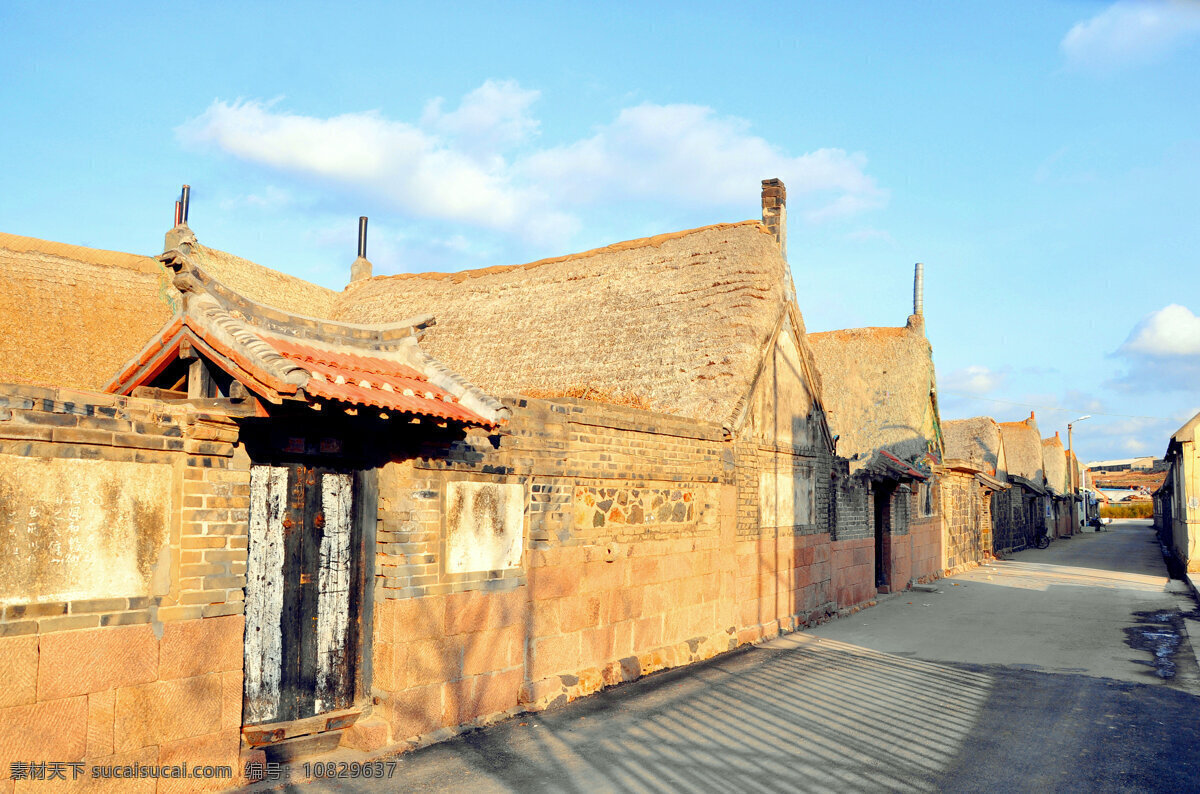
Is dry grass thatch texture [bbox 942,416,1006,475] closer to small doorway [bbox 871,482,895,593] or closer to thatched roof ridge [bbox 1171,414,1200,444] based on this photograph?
thatched roof ridge [bbox 1171,414,1200,444]

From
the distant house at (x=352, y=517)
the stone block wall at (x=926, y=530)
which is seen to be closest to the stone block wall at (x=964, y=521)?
the stone block wall at (x=926, y=530)

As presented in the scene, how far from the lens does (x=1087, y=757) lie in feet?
23.1

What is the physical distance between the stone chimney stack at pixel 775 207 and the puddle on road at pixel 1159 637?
29.6 ft

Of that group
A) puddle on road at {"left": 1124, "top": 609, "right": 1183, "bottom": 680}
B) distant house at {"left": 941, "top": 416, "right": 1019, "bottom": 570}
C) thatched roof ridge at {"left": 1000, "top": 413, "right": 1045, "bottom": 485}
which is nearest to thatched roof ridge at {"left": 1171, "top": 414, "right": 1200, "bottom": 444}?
distant house at {"left": 941, "top": 416, "right": 1019, "bottom": 570}

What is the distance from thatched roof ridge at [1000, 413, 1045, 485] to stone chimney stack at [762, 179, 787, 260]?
4084 centimetres

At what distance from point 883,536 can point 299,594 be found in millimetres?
16723

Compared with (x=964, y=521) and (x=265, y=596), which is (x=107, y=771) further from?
(x=964, y=521)

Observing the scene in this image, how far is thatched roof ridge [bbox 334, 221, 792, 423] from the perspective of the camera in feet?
44.3

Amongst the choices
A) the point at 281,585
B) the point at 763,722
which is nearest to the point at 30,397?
the point at 281,585

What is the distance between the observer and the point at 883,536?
20.2m

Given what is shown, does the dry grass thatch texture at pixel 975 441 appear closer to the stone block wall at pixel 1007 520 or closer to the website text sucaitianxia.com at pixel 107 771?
the stone block wall at pixel 1007 520

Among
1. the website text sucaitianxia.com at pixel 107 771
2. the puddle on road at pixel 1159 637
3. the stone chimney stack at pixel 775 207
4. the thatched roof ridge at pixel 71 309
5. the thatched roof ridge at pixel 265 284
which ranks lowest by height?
the puddle on road at pixel 1159 637

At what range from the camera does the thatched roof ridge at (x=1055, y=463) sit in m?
59.0

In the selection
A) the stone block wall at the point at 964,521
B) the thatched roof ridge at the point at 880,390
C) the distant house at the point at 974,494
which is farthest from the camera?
the thatched roof ridge at the point at 880,390
